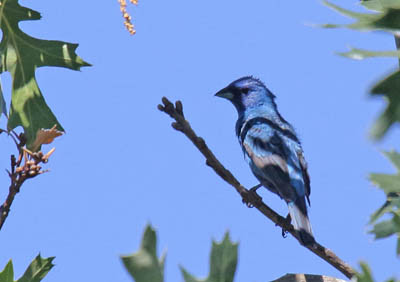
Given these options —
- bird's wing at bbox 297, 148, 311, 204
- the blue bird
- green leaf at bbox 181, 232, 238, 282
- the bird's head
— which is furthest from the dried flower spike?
the bird's head

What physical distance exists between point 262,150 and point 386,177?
455 cm

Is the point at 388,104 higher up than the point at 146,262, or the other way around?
the point at 388,104

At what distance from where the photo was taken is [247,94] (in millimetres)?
8930

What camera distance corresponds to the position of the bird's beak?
8.98 meters

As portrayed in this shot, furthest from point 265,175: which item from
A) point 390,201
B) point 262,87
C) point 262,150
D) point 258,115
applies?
point 390,201

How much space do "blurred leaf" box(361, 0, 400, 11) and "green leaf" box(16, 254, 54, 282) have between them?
1777 millimetres

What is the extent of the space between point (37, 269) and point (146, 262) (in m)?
1.15

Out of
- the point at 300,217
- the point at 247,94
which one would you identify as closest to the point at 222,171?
the point at 300,217

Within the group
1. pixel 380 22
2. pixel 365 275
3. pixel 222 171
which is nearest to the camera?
pixel 365 275

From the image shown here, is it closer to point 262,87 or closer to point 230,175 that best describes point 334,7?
point 230,175

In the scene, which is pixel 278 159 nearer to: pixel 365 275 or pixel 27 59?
pixel 27 59

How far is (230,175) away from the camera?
3961 millimetres

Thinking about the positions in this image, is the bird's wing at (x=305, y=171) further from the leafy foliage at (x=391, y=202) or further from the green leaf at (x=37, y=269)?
the leafy foliage at (x=391, y=202)

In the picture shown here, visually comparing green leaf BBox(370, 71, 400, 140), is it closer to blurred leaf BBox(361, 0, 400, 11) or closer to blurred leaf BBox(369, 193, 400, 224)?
blurred leaf BBox(369, 193, 400, 224)
